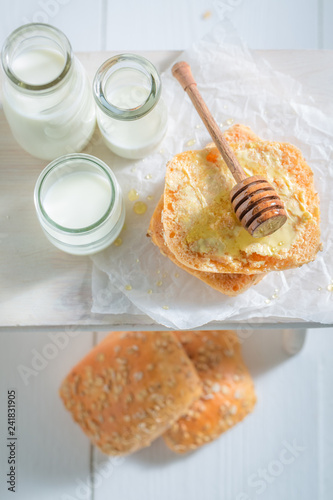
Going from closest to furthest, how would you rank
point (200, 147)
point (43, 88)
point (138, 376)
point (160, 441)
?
point (43, 88), point (200, 147), point (138, 376), point (160, 441)

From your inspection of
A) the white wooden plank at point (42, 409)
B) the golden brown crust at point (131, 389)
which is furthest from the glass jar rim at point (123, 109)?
the white wooden plank at point (42, 409)

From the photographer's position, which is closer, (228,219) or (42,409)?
(228,219)

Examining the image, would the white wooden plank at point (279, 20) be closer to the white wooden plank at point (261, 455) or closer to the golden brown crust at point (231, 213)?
the golden brown crust at point (231, 213)

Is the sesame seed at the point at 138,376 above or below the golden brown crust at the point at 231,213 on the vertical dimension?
below

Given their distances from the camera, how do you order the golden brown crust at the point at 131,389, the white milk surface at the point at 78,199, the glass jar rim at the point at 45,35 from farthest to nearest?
the golden brown crust at the point at 131,389 < the white milk surface at the point at 78,199 < the glass jar rim at the point at 45,35

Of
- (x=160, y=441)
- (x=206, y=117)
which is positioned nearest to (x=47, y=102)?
(x=206, y=117)

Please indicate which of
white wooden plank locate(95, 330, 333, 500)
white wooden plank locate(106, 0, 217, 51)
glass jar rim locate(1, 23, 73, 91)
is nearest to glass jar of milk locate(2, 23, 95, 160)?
glass jar rim locate(1, 23, 73, 91)

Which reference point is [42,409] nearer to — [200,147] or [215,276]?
[215,276]
